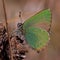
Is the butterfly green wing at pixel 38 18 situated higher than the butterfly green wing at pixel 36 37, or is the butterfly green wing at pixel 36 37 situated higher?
the butterfly green wing at pixel 38 18

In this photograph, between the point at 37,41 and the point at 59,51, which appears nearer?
the point at 37,41

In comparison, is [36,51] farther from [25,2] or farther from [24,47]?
[25,2]

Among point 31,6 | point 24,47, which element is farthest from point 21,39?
point 31,6
